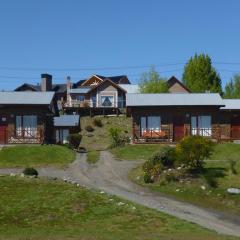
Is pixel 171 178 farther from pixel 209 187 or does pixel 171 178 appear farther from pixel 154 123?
pixel 154 123

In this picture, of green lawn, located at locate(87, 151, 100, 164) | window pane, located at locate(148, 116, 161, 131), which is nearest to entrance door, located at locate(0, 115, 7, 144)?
green lawn, located at locate(87, 151, 100, 164)

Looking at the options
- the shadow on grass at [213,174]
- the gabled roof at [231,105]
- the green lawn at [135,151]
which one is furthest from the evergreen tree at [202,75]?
the shadow on grass at [213,174]

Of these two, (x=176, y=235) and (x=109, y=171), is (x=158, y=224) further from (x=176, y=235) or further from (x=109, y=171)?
(x=109, y=171)

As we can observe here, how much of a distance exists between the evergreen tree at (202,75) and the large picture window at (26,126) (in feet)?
164

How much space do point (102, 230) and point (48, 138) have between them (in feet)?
119

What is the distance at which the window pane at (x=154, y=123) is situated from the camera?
2143 inches

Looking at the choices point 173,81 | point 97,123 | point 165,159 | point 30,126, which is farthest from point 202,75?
point 165,159

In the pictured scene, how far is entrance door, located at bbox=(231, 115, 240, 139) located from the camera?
57.1 meters

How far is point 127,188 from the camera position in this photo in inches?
1305

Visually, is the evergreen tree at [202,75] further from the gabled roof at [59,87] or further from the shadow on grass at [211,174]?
the shadow on grass at [211,174]

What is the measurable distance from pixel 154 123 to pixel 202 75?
47475mm

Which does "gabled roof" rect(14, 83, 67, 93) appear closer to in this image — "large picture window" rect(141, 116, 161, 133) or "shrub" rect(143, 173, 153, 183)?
"large picture window" rect(141, 116, 161, 133)

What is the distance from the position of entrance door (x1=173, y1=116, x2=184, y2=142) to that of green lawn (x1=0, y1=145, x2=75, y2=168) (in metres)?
12.2

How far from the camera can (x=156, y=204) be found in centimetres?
2800
